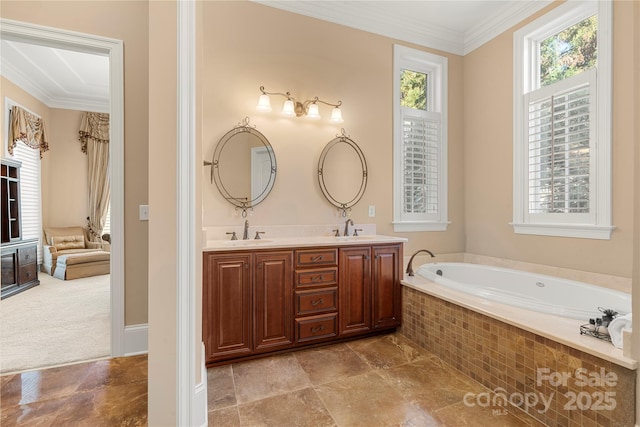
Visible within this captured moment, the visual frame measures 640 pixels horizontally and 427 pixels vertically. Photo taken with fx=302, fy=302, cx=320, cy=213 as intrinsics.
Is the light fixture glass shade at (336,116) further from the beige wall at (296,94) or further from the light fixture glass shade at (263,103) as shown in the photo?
the light fixture glass shade at (263,103)

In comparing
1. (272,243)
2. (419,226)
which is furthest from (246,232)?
(419,226)

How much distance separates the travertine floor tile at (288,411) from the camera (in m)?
1.58

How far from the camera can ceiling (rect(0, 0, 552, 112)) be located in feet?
9.82

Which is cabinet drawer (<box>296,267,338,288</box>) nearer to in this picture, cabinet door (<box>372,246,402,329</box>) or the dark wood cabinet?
cabinet door (<box>372,246,402,329</box>)

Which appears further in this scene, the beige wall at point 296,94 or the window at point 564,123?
the beige wall at point 296,94

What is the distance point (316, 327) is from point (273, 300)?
0.43 meters

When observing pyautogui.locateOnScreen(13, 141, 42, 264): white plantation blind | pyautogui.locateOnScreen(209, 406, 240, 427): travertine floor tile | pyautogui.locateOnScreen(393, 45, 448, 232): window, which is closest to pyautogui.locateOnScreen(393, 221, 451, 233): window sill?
pyautogui.locateOnScreen(393, 45, 448, 232): window

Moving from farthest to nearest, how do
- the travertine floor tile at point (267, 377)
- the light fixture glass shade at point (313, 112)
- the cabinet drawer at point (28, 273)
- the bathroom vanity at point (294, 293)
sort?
the cabinet drawer at point (28, 273) < the light fixture glass shade at point (313, 112) < the bathroom vanity at point (294, 293) < the travertine floor tile at point (267, 377)

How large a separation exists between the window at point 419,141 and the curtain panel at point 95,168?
553 centimetres

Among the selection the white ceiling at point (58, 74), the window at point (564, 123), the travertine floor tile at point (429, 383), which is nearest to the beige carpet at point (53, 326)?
the travertine floor tile at point (429, 383)

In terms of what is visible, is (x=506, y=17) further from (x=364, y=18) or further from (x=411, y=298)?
(x=411, y=298)

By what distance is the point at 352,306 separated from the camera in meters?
2.54

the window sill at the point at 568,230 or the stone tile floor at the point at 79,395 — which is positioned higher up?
the window sill at the point at 568,230

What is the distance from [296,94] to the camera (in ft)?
9.64
